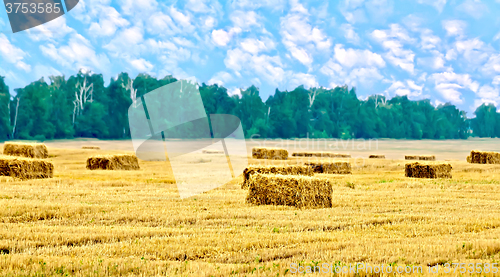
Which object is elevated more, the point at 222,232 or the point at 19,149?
the point at 19,149

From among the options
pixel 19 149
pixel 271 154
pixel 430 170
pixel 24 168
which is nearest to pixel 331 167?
pixel 430 170

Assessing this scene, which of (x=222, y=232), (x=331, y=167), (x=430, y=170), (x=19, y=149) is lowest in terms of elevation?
(x=222, y=232)

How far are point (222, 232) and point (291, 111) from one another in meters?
110

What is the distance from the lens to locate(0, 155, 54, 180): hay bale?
2048 cm

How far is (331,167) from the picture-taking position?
28594mm

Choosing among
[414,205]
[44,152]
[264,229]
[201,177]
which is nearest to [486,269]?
[264,229]

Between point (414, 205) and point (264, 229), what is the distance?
6383 millimetres

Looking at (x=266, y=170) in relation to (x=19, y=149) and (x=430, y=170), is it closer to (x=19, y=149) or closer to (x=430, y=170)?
(x=430, y=170)

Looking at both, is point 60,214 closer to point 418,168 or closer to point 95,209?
point 95,209

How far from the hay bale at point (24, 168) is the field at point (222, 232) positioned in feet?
13.2

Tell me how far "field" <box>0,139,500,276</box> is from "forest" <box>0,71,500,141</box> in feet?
291

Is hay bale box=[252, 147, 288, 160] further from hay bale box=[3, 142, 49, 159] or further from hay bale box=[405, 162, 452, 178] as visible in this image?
hay bale box=[3, 142, 49, 159]

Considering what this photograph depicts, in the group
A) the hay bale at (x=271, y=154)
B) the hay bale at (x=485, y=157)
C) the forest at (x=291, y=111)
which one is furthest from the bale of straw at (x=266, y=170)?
the forest at (x=291, y=111)

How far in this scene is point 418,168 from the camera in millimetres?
26234
